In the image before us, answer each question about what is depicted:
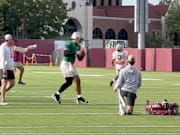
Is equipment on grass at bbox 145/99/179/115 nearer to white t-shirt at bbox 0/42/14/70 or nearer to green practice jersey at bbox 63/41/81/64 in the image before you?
green practice jersey at bbox 63/41/81/64

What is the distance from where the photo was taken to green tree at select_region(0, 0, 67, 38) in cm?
9276

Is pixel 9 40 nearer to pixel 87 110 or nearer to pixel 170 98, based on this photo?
pixel 87 110

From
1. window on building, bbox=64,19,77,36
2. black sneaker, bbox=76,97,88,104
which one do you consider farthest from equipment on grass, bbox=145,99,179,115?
window on building, bbox=64,19,77,36

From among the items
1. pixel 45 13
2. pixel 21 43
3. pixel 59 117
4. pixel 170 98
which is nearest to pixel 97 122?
pixel 59 117

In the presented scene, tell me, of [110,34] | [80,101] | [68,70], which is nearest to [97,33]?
[110,34]

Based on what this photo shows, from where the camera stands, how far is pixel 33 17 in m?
94.5

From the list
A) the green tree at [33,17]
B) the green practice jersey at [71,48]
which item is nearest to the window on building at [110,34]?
the green tree at [33,17]

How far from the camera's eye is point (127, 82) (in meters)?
18.4

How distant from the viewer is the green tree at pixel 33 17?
92762 millimetres

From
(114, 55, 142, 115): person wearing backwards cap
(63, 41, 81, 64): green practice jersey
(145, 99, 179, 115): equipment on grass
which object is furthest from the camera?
(63, 41, 81, 64): green practice jersey

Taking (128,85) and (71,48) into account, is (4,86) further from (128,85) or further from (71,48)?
(128,85)

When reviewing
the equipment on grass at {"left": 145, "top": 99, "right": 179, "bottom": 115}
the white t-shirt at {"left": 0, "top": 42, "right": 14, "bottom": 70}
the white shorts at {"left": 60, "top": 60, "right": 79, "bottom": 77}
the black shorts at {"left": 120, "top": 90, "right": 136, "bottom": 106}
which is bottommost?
the equipment on grass at {"left": 145, "top": 99, "right": 179, "bottom": 115}

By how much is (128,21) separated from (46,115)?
3886 inches

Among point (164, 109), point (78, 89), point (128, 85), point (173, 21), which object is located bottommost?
point (164, 109)
